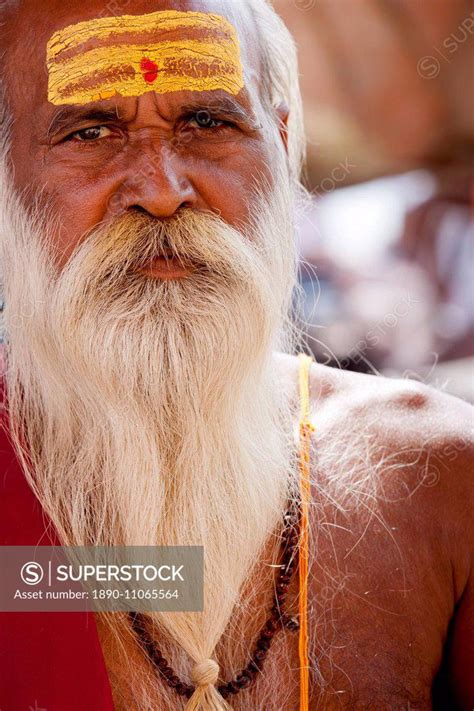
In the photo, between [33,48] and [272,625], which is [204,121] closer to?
[33,48]

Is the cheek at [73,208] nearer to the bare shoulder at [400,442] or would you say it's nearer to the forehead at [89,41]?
the forehead at [89,41]

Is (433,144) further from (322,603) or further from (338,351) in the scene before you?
(322,603)

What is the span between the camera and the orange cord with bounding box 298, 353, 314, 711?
1.45 m

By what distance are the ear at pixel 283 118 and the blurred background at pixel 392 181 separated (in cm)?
163

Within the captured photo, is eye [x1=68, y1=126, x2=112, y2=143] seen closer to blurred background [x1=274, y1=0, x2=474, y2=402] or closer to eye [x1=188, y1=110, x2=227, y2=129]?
eye [x1=188, y1=110, x2=227, y2=129]

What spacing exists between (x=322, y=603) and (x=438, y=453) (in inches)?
15.3

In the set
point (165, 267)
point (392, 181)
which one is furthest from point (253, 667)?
point (392, 181)

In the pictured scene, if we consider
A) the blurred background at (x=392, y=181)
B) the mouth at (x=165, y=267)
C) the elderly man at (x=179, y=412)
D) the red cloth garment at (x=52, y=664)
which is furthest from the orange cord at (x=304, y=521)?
the blurred background at (x=392, y=181)

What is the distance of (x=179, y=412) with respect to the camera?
1437 millimetres

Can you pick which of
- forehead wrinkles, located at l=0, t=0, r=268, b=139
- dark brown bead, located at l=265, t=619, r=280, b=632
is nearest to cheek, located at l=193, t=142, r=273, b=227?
forehead wrinkles, located at l=0, t=0, r=268, b=139

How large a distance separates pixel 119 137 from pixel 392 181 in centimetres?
348

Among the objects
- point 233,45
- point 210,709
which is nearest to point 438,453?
point 210,709

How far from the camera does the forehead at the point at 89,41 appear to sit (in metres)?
1.48

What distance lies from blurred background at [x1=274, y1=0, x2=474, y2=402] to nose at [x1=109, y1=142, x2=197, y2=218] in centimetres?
215
